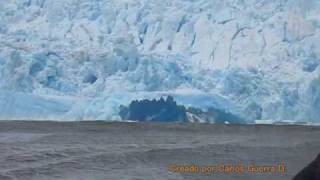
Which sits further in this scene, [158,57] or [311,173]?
[158,57]

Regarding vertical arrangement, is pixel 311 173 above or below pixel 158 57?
above

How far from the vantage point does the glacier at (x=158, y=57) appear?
56.5 ft

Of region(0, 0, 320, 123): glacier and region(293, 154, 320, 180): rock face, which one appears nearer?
region(293, 154, 320, 180): rock face

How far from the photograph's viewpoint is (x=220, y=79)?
714 inches

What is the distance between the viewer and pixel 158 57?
17984mm

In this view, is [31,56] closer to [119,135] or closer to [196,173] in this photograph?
[119,135]

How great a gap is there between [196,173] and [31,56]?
31.9 feet

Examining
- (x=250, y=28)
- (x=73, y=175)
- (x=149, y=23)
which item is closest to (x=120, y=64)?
(x=149, y=23)

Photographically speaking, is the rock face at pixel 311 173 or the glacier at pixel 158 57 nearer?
the rock face at pixel 311 173

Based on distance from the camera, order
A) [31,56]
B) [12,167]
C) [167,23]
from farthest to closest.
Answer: [167,23], [31,56], [12,167]

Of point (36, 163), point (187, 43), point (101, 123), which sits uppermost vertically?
point (187, 43)

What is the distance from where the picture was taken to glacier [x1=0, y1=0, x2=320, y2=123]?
1722 centimetres

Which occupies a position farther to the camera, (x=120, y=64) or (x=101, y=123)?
(x=101, y=123)

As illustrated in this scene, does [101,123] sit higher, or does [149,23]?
[149,23]
